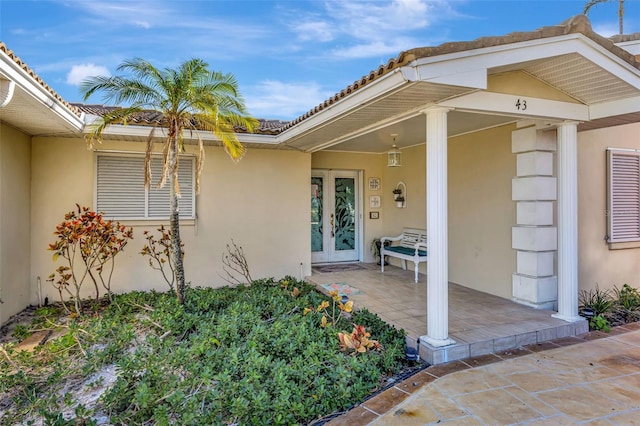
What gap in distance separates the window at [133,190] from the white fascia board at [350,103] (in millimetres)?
2438

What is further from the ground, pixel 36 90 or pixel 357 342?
pixel 36 90

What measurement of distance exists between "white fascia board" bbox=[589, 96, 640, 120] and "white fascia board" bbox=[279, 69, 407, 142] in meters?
3.58

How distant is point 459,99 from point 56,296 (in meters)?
7.53

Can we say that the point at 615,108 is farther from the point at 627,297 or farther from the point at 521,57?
the point at 627,297

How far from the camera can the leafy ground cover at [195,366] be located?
3217mm

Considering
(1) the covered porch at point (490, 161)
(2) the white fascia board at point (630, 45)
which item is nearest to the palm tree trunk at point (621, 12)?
(2) the white fascia board at point (630, 45)

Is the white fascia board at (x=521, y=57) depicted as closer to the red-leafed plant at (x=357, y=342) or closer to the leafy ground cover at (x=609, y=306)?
the red-leafed plant at (x=357, y=342)

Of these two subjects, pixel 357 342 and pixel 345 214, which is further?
pixel 345 214

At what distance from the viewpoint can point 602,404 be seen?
343 centimetres

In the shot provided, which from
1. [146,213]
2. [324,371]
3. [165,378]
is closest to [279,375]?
[324,371]

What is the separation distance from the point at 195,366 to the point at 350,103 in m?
3.63

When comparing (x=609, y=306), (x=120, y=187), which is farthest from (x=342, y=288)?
(x=120, y=187)

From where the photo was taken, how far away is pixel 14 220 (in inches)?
234

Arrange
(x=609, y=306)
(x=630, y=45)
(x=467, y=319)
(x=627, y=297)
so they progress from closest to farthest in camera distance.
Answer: (x=467, y=319) → (x=630, y=45) → (x=609, y=306) → (x=627, y=297)
